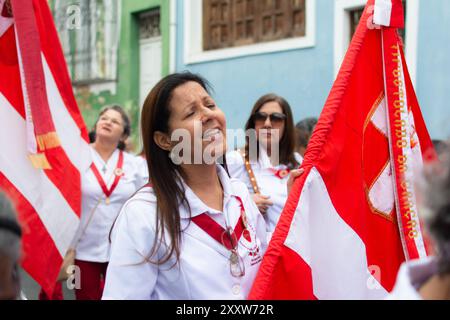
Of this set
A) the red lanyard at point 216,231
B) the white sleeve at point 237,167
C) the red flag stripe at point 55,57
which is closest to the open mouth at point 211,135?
the red lanyard at point 216,231

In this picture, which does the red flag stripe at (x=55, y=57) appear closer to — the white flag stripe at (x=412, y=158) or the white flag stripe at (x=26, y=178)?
the white flag stripe at (x=26, y=178)

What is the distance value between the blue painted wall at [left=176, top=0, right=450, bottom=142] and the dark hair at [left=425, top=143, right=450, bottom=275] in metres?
5.41

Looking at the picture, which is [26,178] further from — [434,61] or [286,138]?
[434,61]

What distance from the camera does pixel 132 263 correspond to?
7.39 ft

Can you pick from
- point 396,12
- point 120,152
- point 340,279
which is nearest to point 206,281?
point 340,279

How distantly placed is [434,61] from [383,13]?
495 centimetres

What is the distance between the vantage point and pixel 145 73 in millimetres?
12773

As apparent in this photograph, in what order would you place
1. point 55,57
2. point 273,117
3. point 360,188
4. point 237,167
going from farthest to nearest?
point 273,117
point 237,167
point 55,57
point 360,188

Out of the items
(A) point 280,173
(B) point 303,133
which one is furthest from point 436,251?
(B) point 303,133

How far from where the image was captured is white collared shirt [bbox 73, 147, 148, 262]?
17.1 feet

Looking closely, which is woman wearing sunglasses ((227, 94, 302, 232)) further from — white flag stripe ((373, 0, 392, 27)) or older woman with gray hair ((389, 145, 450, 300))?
older woman with gray hair ((389, 145, 450, 300))

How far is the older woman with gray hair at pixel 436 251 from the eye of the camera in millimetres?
1238

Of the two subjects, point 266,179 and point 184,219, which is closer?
point 184,219

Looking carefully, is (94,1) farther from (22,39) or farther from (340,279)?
(340,279)
